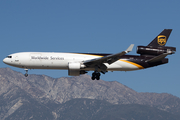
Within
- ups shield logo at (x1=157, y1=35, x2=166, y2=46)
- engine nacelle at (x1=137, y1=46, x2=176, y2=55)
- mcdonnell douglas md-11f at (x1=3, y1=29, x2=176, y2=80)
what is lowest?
mcdonnell douglas md-11f at (x1=3, y1=29, x2=176, y2=80)

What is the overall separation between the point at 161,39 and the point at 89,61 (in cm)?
1882

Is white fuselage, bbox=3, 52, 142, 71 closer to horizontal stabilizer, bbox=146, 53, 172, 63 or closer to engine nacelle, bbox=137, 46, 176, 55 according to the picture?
engine nacelle, bbox=137, 46, 176, 55

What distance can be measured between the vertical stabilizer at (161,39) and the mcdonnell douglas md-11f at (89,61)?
1.98 meters

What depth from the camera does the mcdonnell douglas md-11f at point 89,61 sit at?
67.1 meters

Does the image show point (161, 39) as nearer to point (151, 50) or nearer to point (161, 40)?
point (161, 40)

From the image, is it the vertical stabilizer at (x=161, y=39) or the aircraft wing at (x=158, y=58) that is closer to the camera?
the aircraft wing at (x=158, y=58)

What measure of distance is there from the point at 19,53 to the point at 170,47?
32.2 meters

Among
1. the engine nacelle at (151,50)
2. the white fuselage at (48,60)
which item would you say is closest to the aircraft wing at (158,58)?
the engine nacelle at (151,50)

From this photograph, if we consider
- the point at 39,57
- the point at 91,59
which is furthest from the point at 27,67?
the point at 91,59

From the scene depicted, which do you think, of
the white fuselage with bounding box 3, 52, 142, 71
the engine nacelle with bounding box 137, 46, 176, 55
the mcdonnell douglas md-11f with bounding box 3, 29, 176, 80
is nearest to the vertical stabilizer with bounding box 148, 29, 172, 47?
the mcdonnell douglas md-11f with bounding box 3, 29, 176, 80

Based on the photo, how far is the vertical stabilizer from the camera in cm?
7319

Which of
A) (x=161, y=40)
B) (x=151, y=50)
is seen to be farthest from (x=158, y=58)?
(x=161, y=40)

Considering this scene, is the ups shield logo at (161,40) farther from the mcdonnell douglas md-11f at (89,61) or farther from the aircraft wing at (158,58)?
the aircraft wing at (158,58)

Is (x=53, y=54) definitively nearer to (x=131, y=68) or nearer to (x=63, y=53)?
(x=63, y=53)
